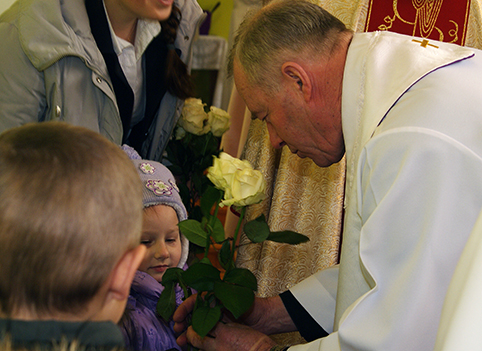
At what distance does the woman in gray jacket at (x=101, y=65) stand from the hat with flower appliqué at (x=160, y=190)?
21cm

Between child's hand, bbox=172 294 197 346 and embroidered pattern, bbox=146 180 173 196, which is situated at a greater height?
embroidered pattern, bbox=146 180 173 196

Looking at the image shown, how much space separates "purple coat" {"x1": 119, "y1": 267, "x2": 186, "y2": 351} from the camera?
4.44ft

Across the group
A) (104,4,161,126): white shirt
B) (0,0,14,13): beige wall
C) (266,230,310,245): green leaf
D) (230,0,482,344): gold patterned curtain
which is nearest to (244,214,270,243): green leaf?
(266,230,310,245): green leaf

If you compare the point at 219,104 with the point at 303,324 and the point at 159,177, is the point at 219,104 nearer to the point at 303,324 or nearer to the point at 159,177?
the point at 159,177

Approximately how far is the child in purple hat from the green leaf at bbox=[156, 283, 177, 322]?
0.14 metres

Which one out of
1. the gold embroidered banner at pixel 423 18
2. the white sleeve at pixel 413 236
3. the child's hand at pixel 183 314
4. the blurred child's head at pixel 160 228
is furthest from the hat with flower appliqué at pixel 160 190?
the gold embroidered banner at pixel 423 18

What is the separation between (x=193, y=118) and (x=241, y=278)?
1111 mm

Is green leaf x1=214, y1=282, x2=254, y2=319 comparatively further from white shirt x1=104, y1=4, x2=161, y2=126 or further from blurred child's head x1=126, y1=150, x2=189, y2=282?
white shirt x1=104, y1=4, x2=161, y2=126

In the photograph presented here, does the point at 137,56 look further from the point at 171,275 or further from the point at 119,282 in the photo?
the point at 119,282

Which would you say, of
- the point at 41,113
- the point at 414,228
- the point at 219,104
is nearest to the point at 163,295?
the point at 414,228

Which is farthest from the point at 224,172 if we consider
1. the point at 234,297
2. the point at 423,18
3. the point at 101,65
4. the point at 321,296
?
the point at 423,18

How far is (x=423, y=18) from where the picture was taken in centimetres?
244

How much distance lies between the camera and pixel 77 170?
662mm

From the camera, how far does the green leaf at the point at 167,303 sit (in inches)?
49.0
